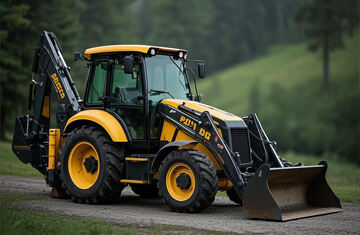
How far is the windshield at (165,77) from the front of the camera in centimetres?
1163

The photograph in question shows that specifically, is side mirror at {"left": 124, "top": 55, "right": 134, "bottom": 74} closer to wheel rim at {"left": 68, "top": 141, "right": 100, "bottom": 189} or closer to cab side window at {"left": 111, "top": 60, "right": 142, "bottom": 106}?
cab side window at {"left": 111, "top": 60, "right": 142, "bottom": 106}

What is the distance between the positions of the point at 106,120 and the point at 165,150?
1.48 m

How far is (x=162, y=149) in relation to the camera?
1079 cm

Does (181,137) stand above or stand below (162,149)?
above

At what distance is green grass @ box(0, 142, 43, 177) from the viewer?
17550mm

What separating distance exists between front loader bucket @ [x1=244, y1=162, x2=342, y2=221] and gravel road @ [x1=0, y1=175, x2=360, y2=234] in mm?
206

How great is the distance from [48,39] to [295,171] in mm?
6725

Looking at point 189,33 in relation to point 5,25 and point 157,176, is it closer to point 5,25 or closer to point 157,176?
point 5,25

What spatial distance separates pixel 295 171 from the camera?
425 inches

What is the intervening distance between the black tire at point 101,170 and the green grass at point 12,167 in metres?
5.82

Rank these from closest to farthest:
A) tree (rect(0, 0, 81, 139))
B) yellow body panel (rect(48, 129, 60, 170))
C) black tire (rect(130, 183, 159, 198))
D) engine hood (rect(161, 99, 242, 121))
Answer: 1. engine hood (rect(161, 99, 242, 121))
2. yellow body panel (rect(48, 129, 60, 170))
3. black tire (rect(130, 183, 159, 198))
4. tree (rect(0, 0, 81, 139))

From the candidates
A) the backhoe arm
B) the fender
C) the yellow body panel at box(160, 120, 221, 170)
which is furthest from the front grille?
the backhoe arm

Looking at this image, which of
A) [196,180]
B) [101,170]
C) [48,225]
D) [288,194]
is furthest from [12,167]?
[48,225]

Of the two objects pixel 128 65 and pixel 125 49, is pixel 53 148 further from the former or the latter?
pixel 128 65
